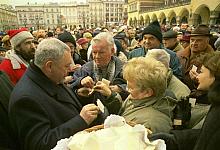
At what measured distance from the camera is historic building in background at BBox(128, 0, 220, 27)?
25172 mm

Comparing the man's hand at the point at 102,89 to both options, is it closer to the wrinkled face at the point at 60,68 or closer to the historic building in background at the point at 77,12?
the wrinkled face at the point at 60,68

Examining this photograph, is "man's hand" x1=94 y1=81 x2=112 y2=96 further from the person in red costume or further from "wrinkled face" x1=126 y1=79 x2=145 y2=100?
the person in red costume

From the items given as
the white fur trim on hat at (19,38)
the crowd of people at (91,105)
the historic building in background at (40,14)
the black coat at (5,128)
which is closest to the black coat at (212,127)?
the crowd of people at (91,105)

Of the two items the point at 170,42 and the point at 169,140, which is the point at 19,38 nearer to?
the point at 169,140

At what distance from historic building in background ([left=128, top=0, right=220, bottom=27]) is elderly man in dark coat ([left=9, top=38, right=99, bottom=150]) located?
2550cm

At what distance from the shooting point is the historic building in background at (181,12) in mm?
25172

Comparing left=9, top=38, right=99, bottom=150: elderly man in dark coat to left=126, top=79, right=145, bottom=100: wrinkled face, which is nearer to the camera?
left=9, top=38, right=99, bottom=150: elderly man in dark coat

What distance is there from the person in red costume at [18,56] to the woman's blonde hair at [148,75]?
7.42ft

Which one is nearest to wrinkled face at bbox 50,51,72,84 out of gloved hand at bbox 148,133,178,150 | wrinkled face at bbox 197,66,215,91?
gloved hand at bbox 148,133,178,150

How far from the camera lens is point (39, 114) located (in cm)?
192

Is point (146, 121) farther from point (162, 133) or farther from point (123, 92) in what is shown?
point (123, 92)

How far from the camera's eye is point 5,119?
213 centimetres

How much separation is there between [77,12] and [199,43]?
11938cm

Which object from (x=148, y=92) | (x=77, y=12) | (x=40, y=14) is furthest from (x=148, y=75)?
(x=77, y=12)
